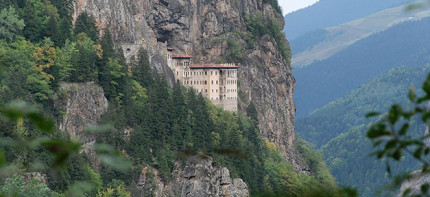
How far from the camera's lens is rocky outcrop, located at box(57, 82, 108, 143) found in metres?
89.6

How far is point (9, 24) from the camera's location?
3669 inches

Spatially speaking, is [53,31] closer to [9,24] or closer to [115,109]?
[9,24]

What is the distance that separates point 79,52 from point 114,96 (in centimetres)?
588

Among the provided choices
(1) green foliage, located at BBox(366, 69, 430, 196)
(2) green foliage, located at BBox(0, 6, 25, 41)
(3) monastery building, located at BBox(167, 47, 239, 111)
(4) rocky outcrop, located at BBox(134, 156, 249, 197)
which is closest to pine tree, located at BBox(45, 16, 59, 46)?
(2) green foliage, located at BBox(0, 6, 25, 41)

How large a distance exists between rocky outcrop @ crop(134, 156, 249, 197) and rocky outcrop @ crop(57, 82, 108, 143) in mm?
8264

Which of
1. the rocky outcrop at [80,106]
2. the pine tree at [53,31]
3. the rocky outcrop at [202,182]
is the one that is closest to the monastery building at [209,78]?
the rocky outcrop at [202,182]

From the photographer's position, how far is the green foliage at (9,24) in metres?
93.1

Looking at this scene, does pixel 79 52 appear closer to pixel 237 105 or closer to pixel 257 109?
pixel 237 105

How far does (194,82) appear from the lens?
4444 inches

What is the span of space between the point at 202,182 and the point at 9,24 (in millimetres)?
25340

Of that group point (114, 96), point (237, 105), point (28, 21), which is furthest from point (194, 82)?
point (28, 21)

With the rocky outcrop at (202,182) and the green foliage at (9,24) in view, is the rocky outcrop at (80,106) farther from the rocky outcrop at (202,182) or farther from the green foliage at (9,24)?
the rocky outcrop at (202,182)

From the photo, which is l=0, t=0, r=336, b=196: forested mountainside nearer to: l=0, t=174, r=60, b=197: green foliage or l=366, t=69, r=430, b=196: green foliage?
l=0, t=174, r=60, b=197: green foliage

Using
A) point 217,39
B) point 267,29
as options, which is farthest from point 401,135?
point 267,29
